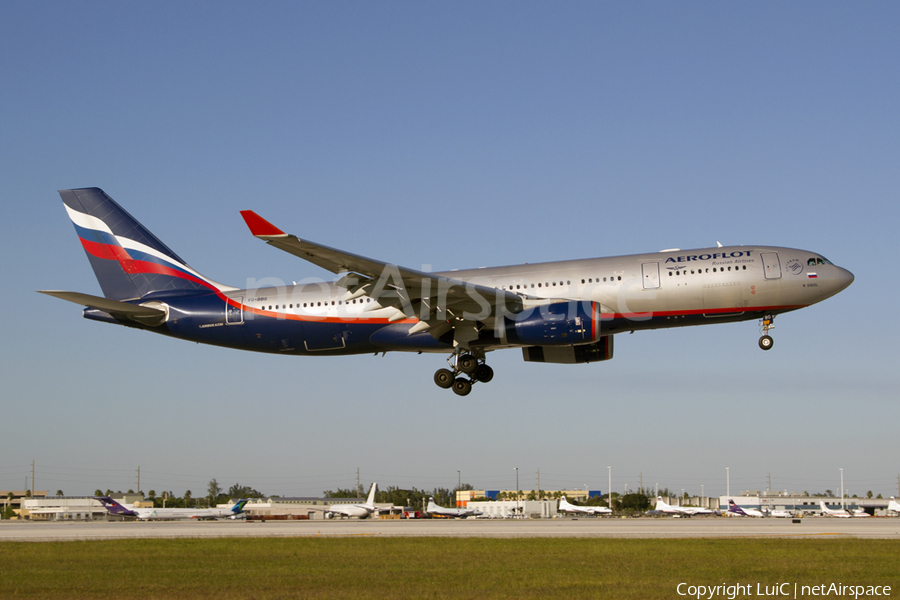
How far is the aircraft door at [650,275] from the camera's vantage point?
31.0 m

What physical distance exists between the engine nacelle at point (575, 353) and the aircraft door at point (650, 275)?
4.13 m

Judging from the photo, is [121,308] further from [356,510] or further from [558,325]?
[356,510]

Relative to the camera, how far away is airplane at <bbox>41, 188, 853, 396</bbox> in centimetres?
3038

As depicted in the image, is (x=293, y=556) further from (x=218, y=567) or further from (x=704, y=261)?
(x=704, y=261)

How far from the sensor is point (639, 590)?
1906 centimetres

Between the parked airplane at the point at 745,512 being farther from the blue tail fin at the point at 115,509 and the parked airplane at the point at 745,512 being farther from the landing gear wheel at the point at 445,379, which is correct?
the blue tail fin at the point at 115,509

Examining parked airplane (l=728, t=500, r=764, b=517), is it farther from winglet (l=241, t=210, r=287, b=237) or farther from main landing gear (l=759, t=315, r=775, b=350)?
winglet (l=241, t=210, r=287, b=237)

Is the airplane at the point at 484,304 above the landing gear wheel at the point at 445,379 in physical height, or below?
above

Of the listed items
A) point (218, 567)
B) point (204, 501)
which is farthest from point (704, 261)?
point (204, 501)

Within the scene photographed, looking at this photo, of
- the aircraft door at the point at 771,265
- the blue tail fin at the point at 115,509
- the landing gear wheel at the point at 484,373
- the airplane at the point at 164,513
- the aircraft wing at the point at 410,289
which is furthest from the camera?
the blue tail fin at the point at 115,509

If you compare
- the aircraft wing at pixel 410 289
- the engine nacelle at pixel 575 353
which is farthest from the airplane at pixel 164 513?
the aircraft wing at pixel 410 289

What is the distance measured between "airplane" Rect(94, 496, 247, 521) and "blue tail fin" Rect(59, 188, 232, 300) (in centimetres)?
4672

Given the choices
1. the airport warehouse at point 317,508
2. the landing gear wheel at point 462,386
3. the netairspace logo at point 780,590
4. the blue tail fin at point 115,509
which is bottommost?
the airport warehouse at point 317,508

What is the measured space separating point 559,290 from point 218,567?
15.9 meters
